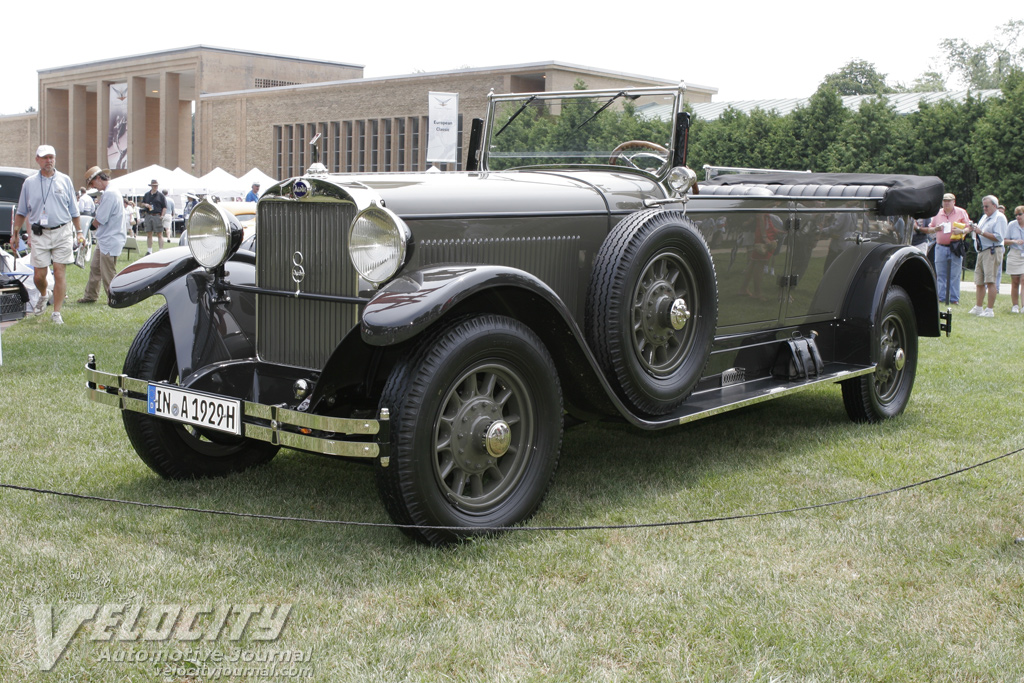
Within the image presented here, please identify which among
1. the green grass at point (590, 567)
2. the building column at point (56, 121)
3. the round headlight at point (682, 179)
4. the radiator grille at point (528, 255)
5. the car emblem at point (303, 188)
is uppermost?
the building column at point (56, 121)

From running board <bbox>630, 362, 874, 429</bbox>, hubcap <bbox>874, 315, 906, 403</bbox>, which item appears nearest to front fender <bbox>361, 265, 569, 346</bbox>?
running board <bbox>630, 362, 874, 429</bbox>

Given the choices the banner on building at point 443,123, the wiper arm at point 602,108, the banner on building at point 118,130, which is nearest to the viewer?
the wiper arm at point 602,108

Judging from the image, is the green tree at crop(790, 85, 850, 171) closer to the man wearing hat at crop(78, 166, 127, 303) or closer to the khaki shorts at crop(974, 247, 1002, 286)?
the khaki shorts at crop(974, 247, 1002, 286)

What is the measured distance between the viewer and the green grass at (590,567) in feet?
8.84

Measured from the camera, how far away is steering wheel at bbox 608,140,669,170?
4895 millimetres

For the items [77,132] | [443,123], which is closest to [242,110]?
[77,132]

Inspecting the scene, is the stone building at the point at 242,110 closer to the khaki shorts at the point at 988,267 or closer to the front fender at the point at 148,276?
the khaki shorts at the point at 988,267

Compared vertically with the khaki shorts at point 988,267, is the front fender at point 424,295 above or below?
above

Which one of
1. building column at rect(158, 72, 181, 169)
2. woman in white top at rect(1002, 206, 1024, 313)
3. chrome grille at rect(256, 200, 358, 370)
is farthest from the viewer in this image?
building column at rect(158, 72, 181, 169)

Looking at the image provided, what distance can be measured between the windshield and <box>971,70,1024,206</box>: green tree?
65.4 ft

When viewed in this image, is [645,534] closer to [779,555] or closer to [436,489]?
[779,555]

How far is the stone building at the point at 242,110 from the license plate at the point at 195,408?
2984cm

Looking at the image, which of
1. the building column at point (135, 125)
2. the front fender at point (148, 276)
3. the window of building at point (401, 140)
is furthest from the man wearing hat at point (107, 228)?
the building column at point (135, 125)

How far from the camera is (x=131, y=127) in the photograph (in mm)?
59375
